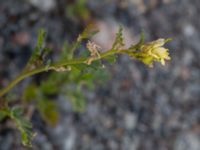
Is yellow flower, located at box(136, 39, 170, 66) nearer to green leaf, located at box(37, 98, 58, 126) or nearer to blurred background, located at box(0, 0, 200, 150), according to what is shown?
blurred background, located at box(0, 0, 200, 150)

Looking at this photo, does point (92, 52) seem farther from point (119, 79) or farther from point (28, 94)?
point (119, 79)

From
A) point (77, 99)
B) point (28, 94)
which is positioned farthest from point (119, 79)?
point (28, 94)

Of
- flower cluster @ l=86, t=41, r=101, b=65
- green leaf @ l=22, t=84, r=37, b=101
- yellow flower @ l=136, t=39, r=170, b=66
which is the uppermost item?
green leaf @ l=22, t=84, r=37, b=101

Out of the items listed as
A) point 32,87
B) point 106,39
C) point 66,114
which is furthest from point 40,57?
point 106,39

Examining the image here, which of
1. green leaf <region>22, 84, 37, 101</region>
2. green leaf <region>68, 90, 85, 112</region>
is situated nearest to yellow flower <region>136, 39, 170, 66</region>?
green leaf <region>68, 90, 85, 112</region>

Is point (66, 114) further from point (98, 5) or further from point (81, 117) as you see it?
point (98, 5)

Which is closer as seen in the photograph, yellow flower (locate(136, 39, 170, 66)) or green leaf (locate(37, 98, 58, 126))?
yellow flower (locate(136, 39, 170, 66))

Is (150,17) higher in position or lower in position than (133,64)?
higher

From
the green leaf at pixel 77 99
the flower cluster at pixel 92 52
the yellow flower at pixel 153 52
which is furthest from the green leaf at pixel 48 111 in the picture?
the yellow flower at pixel 153 52

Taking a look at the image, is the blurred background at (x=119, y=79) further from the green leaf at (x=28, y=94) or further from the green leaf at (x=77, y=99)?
the green leaf at (x=77, y=99)
